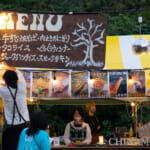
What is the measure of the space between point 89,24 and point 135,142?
3.00 meters

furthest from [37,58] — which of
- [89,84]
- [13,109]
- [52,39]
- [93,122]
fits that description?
[93,122]

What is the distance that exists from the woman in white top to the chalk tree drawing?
1.82 metres

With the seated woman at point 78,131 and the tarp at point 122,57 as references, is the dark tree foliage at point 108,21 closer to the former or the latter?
the tarp at point 122,57

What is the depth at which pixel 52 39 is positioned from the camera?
5672 mm

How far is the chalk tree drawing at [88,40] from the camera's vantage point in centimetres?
549

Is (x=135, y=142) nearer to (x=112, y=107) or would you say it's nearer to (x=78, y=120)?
(x=78, y=120)

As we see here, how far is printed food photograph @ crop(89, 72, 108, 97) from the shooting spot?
6.96m

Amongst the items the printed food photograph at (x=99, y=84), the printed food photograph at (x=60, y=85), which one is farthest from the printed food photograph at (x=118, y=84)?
the printed food photograph at (x=60, y=85)

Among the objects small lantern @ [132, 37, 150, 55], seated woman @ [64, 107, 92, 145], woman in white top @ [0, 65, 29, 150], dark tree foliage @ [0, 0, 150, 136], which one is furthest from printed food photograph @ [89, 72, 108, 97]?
woman in white top @ [0, 65, 29, 150]

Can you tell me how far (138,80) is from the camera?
7.00m

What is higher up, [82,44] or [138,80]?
[82,44]

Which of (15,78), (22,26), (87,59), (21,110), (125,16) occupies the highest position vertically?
(125,16)

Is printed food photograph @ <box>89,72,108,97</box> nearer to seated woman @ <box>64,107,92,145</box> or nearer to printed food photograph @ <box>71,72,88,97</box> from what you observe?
printed food photograph @ <box>71,72,88,97</box>

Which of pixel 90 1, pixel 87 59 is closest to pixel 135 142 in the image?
pixel 87 59
